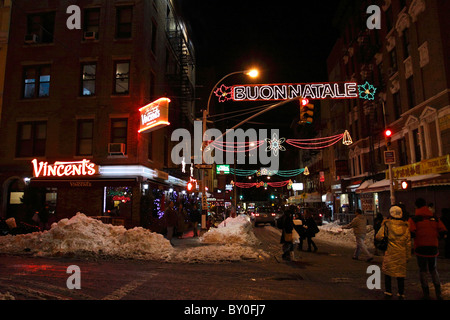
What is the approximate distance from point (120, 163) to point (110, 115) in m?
3.00

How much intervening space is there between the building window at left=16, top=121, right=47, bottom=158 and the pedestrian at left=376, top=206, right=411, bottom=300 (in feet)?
64.3

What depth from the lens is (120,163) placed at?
1870 centimetres

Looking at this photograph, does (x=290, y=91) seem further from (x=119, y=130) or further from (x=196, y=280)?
(x=196, y=280)

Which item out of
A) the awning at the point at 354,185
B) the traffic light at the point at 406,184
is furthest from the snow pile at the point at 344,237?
the awning at the point at 354,185

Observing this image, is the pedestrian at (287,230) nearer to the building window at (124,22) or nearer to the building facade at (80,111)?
the building facade at (80,111)

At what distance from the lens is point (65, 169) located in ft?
59.6

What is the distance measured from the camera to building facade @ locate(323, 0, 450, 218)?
1603cm

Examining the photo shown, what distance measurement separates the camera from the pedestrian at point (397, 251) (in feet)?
20.5

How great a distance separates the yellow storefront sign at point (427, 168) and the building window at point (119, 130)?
52.2ft

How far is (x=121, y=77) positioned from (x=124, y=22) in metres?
3.54

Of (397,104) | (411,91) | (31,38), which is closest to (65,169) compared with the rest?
(31,38)

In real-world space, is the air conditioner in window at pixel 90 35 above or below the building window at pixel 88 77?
above
